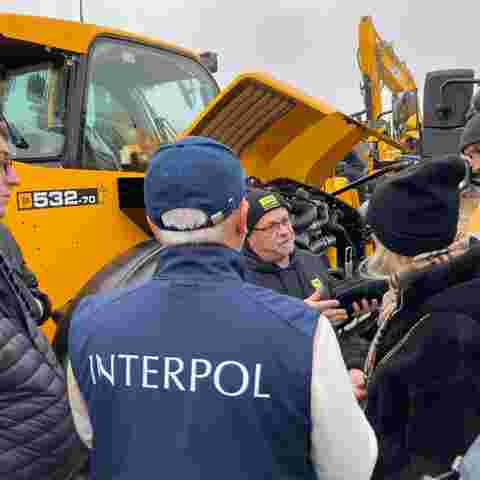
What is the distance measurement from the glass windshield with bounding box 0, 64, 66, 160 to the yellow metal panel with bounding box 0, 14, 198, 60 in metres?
0.15

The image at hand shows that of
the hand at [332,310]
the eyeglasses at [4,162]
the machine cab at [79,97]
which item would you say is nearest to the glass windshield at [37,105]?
the machine cab at [79,97]

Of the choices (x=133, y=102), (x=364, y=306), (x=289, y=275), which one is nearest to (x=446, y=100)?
(x=289, y=275)

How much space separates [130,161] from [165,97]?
2.20ft

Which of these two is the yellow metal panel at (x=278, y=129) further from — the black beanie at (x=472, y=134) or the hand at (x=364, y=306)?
the hand at (x=364, y=306)

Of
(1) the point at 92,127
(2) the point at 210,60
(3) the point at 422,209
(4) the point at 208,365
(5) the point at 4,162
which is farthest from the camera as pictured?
(2) the point at 210,60

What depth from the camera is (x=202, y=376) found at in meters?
1.37

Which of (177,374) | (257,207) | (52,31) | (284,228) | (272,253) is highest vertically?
(52,31)

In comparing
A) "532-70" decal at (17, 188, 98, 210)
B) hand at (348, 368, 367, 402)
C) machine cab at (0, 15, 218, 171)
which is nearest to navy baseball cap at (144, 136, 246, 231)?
hand at (348, 368, 367, 402)

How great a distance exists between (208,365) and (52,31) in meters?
2.74

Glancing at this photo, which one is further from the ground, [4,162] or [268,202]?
[4,162]

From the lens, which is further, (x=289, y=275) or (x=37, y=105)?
(x=37, y=105)

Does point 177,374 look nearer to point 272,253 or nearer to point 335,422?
point 335,422

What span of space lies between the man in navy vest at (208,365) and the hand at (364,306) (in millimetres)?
774

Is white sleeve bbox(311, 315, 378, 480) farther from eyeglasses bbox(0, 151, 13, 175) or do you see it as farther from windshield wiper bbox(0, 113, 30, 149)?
windshield wiper bbox(0, 113, 30, 149)
